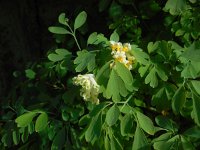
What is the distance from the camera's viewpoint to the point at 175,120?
6.50 feet

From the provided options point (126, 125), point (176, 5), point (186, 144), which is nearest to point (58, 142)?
point (126, 125)

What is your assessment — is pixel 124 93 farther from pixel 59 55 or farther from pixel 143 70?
pixel 59 55

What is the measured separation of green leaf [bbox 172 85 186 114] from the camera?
5.49ft

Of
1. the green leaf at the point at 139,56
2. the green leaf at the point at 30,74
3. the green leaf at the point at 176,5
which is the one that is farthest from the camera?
the green leaf at the point at 30,74

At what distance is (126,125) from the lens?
5.59 feet

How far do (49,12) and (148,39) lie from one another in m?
0.82

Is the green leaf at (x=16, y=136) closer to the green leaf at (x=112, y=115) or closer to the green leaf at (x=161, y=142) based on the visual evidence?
the green leaf at (x=112, y=115)

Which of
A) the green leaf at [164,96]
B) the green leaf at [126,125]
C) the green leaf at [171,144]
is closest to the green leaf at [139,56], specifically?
the green leaf at [164,96]

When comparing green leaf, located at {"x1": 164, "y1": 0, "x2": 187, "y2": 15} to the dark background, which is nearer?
green leaf, located at {"x1": 164, "y1": 0, "x2": 187, "y2": 15}

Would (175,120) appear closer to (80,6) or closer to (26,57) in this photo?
(80,6)

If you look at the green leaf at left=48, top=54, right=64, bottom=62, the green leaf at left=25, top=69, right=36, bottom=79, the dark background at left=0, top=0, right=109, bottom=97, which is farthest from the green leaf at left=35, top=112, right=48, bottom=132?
the dark background at left=0, top=0, right=109, bottom=97

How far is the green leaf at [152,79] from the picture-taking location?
1.77 meters

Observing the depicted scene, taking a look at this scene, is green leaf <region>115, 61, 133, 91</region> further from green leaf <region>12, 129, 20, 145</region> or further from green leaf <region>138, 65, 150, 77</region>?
green leaf <region>12, 129, 20, 145</region>

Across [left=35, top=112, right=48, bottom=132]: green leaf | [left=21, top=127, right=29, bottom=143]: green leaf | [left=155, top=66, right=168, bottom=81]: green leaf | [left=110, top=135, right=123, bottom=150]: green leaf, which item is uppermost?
[left=155, top=66, right=168, bottom=81]: green leaf
